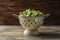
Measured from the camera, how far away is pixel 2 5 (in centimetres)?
293

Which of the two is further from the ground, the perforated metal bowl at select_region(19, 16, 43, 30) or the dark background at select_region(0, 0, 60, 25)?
the perforated metal bowl at select_region(19, 16, 43, 30)

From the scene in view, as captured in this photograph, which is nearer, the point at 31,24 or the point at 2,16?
the point at 31,24

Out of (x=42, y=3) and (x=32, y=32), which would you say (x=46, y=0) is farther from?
(x=32, y=32)

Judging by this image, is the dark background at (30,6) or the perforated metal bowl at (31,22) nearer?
the perforated metal bowl at (31,22)

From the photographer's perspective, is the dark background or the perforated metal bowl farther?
the dark background

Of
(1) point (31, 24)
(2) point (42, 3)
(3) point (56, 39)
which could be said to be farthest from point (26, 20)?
(2) point (42, 3)

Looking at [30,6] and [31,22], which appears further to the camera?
[30,6]

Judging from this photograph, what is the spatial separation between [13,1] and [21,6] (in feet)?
0.50

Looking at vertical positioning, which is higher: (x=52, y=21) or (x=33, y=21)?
(x=33, y=21)

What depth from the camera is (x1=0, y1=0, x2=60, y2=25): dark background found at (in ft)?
9.37

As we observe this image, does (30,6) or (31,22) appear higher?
(31,22)

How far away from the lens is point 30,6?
9.52 feet

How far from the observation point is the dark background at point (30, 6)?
2856mm

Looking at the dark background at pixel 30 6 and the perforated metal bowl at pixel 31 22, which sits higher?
the perforated metal bowl at pixel 31 22
